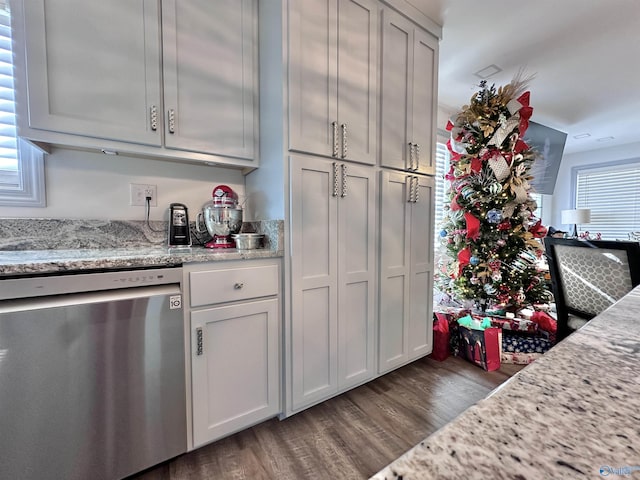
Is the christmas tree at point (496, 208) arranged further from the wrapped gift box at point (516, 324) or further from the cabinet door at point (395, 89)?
the cabinet door at point (395, 89)

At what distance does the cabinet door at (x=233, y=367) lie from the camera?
1.23 metres

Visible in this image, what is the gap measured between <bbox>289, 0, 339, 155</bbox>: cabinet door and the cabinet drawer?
2.19 ft

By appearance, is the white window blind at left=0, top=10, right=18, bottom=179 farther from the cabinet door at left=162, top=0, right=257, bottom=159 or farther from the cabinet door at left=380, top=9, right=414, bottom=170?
the cabinet door at left=380, top=9, right=414, bottom=170

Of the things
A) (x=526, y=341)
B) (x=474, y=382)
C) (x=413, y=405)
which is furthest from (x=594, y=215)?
(x=413, y=405)

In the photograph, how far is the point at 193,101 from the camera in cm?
143

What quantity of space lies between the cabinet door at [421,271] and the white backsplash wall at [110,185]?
1.43 m

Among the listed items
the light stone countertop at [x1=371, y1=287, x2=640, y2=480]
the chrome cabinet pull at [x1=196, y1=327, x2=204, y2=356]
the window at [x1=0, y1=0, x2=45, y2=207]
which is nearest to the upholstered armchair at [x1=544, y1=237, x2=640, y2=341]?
the light stone countertop at [x1=371, y1=287, x2=640, y2=480]

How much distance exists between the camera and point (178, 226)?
155 centimetres

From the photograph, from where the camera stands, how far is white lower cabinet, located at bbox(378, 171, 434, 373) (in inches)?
72.6

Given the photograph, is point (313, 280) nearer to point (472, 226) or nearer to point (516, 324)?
point (472, 226)

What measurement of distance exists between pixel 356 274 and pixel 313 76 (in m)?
1.15

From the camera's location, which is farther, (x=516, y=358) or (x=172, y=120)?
(x=516, y=358)

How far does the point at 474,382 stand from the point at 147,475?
194cm

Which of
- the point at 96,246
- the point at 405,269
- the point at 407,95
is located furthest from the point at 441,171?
the point at 96,246
